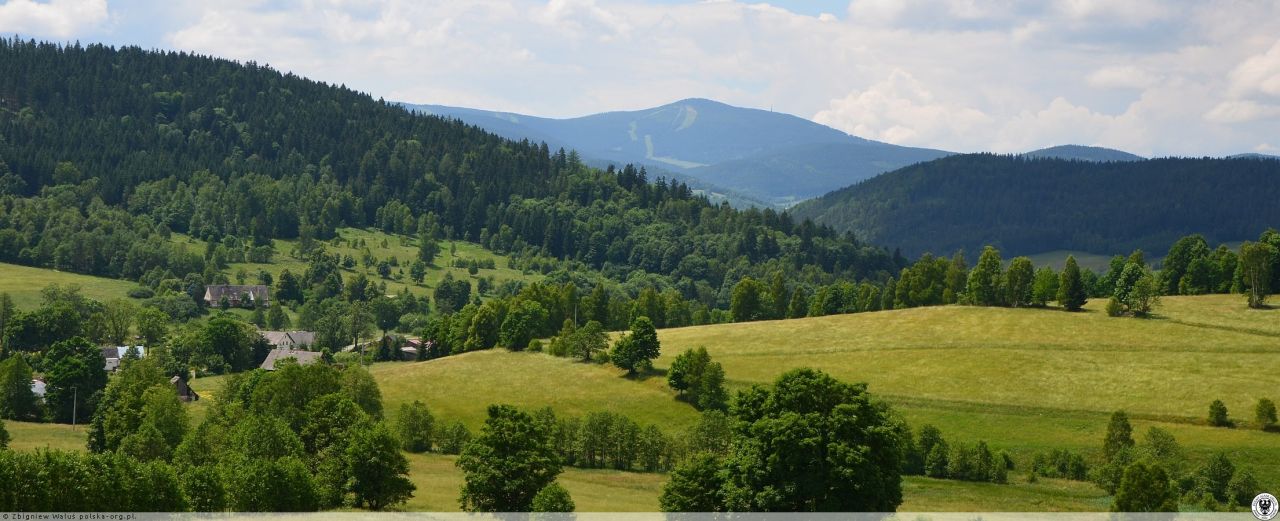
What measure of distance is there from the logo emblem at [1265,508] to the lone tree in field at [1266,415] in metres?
24.4

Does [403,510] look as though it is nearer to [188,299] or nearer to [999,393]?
[999,393]

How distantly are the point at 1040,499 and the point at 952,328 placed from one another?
59759mm

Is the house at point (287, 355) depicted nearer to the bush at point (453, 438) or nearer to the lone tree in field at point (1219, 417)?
the bush at point (453, 438)

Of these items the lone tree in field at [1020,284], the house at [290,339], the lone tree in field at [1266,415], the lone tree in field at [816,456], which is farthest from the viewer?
the house at [290,339]

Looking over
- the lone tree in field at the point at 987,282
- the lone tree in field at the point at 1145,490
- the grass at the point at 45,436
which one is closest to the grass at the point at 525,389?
the grass at the point at 45,436

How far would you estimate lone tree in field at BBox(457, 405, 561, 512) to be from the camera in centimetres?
6712

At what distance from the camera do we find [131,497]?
5831 centimetres

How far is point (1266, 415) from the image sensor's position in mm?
96812

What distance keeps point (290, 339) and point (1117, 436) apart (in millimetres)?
120126

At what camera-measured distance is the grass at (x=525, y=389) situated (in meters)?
114

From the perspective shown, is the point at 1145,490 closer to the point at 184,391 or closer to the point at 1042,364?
the point at 1042,364

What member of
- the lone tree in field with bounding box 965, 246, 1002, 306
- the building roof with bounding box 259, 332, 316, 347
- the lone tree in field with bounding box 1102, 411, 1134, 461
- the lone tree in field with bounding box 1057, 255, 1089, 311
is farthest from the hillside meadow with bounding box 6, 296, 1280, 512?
the building roof with bounding box 259, 332, 316, 347

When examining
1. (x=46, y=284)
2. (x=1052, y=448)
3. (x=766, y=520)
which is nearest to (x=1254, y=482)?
(x=1052, y=448)

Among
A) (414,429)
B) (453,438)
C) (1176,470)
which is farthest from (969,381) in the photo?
(414,429)
